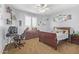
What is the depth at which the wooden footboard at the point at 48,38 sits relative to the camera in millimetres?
2746

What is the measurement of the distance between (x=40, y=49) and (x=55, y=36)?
13.0 inches

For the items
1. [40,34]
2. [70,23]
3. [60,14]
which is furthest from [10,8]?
[70,23]

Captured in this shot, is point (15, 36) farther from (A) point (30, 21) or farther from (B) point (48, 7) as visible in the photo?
Result: (B) point (48, 7)

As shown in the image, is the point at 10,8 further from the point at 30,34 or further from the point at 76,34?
the point at 76,34

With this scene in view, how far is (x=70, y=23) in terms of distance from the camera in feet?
8.92

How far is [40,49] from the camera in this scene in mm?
2758

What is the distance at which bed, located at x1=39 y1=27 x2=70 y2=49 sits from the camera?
8.98ft

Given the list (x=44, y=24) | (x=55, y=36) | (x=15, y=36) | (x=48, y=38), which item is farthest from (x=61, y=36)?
(x=15, y=36)

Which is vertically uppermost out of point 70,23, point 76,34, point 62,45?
point 70,23

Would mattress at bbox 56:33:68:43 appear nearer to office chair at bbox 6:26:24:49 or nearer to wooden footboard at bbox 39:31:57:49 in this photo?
wooden footboard at bbox 39:31:57:49

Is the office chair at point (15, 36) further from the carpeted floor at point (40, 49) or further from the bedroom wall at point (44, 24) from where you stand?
the bedroom wall at point (44, 24)

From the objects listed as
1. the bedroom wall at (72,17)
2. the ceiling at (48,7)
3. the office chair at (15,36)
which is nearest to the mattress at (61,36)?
the bedroom wall at (72,17)

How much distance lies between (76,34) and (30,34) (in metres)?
0.76
